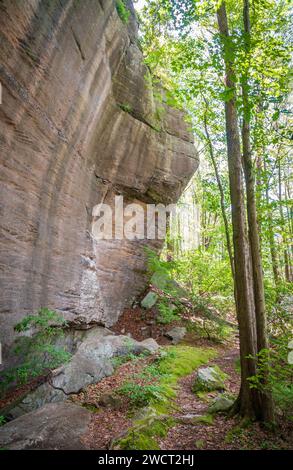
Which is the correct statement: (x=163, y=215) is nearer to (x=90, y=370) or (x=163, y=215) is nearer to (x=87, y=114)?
(x=87, y=114)

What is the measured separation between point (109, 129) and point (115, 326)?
7864mm

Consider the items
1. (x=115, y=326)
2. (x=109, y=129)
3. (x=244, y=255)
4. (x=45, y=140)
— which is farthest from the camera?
(x=115, y=326)

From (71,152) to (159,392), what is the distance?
719 cm

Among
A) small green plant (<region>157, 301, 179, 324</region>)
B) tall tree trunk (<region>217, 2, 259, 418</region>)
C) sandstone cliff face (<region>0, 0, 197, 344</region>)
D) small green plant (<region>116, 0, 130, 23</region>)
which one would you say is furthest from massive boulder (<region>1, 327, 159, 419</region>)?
small green plant (<region>116, 0, 130, 23</region>)

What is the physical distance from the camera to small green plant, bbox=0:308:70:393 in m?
6.87

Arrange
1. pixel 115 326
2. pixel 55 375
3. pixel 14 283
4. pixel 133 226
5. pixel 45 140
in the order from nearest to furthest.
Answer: pixel 55 375 → pixel 14 283 → pixel 45 140 → pixel 115 326 → pixel 133 226

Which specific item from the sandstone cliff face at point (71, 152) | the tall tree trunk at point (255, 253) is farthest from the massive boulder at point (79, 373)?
the tall tree trunk at point (255, 253)

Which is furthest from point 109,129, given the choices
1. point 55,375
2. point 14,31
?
point 55,375

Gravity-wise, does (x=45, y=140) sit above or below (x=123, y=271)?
above

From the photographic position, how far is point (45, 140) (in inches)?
326

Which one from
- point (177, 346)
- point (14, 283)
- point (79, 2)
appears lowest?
point (177, 346)

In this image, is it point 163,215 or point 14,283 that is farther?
point 163,215

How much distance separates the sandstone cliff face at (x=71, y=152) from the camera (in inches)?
282

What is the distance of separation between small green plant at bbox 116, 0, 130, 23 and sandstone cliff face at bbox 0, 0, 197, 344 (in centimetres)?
42
